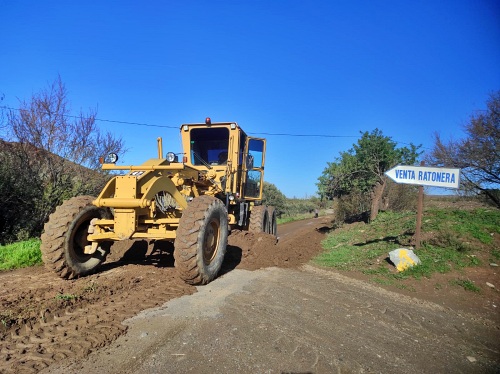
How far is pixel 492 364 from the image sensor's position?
3.27 m

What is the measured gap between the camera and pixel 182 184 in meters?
5.79

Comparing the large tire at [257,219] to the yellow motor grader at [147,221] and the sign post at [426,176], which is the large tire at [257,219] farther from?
the sign post at [426,176]

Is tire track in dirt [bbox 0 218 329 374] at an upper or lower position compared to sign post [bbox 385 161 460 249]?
lower

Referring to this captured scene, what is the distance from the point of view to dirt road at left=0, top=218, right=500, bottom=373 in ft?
9.41

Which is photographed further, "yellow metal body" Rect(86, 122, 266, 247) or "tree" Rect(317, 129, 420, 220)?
"tree" Rect(317, 129, 420, 220)

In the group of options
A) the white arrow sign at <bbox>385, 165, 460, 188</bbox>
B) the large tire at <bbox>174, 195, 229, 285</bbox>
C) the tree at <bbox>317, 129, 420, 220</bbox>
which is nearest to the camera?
the large tire at <bbox>174, 195, 229, 285</bbox>

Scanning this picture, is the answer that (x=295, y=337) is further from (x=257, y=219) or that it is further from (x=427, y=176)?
(x=257, y=219)

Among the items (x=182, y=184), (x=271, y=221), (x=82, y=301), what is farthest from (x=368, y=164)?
(x=82, y=301)

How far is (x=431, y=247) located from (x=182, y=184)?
547 cm

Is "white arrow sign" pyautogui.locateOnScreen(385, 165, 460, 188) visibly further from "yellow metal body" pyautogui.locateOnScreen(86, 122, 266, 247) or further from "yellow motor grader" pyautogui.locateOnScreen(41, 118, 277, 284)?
"yellow motor grader" pyautogui.locateOnScreen(41, 118, 277, 284)

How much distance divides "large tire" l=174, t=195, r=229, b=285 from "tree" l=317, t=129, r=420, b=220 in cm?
885

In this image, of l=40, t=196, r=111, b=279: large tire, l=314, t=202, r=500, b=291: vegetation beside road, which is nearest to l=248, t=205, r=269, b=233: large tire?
l=314, t=202, r=500, b=291: vegetation beside road

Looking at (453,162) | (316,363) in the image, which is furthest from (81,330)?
(453,162)

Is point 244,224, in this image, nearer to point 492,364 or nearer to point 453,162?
point 492,364
